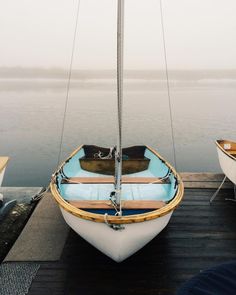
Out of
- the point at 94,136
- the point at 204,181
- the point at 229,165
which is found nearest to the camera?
the point at 229,165

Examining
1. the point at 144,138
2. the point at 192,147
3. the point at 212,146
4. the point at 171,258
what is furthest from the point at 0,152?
the point at 171,258

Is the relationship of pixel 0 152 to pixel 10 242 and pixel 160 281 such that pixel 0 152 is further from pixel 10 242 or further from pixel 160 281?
pixel 160 281

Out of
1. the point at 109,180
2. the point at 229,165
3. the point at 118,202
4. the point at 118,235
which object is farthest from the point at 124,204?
the point at 229,165

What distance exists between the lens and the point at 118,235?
4309 mm

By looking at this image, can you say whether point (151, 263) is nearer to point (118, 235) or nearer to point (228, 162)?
point (118, 235)

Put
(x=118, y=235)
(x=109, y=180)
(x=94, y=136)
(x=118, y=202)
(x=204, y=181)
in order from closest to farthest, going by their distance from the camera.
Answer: (x=118, y=235) → (x=118, y=202) → (x=109, y=180) → (x=204, y=181) → (x=94, y=136)

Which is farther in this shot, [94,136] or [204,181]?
[94,136]

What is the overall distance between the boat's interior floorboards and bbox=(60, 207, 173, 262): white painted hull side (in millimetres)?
383

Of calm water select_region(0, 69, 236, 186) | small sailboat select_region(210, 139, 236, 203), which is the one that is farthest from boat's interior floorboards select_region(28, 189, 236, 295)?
calm water select_region(0, 69, 236, 186)

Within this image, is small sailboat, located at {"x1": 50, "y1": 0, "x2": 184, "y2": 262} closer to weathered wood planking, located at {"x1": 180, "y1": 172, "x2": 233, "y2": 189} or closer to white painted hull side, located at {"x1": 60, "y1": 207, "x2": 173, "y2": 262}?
white painted hull side, located at {"x1": 60, "y1": 207, "x2": 173, "y2": 262}

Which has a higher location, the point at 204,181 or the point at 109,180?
the point at 109,180

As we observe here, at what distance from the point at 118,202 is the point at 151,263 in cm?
125

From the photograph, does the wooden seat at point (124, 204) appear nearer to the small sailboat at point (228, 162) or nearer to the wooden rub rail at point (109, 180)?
the wooden rub rail at point (109, 180)

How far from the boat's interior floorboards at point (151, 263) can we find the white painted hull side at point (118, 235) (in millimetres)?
383
